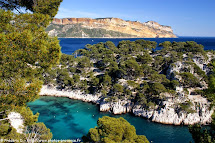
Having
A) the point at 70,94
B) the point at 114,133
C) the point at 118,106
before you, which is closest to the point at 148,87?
the point at 118,106

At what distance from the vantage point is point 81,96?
34.1 m

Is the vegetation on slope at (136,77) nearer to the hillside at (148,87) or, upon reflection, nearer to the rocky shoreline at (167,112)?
the hillside at (148,87)

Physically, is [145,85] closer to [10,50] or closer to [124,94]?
[124,94]

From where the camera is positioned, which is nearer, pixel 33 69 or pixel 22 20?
pixel 22 20

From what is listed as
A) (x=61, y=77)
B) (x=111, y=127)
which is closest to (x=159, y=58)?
(x=61, y=77)

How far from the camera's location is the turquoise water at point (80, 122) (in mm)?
20797

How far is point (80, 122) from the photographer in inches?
963

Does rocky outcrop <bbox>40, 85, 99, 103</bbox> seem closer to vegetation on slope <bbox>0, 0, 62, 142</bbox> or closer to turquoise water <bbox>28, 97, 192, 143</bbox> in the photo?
turquoise water <bbox>28, 97, 192, 143</bbox>

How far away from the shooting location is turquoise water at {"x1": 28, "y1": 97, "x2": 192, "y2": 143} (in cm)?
2080

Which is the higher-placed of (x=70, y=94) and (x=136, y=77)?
(x=136, y=77)

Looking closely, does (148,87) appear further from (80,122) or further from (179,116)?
(80,122)

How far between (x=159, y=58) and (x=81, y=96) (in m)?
21.1

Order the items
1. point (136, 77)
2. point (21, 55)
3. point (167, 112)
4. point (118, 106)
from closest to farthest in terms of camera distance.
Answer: point (21, 55)
point (167, 112)
point (118, 106)
point (136, 77)

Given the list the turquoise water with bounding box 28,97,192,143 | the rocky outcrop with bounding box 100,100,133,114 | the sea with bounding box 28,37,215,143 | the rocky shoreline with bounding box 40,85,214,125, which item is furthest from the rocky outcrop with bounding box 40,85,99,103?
the rocky shoreline with bounding box 40,85,214,125
